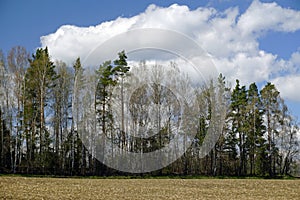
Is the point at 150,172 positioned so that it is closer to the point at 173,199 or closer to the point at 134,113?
the point at 134,113

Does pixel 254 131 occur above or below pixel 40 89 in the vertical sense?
below

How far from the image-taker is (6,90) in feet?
138

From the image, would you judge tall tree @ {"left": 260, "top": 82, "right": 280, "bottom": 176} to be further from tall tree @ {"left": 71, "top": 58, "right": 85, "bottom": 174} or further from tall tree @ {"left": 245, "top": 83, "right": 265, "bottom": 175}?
tall tree @ {"left": 71, "top": 58, "right": 85, "bottom": 174}

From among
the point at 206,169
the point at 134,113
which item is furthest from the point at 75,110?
the point at 206,169

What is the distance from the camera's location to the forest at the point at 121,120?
42125 mm

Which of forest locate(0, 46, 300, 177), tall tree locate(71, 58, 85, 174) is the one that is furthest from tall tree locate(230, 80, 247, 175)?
tall tree locate(71, 58, 85, 174)

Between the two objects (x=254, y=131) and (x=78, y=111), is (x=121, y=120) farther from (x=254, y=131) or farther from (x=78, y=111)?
(x=254, y=131)

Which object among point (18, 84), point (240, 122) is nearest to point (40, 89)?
point (18, 84)

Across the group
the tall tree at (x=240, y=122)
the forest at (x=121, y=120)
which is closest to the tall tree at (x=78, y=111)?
the forest at (x=121, y=120)

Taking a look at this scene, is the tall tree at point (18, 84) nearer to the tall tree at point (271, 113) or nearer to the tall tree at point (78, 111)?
the tall tree at point (78, 111)

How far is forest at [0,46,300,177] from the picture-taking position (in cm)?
4212

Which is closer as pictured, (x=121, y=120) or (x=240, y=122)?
(x=121, y=120)

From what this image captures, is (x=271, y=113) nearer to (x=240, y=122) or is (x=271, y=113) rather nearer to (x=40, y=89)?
(x=240, y=122)

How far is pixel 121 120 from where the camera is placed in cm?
4619
